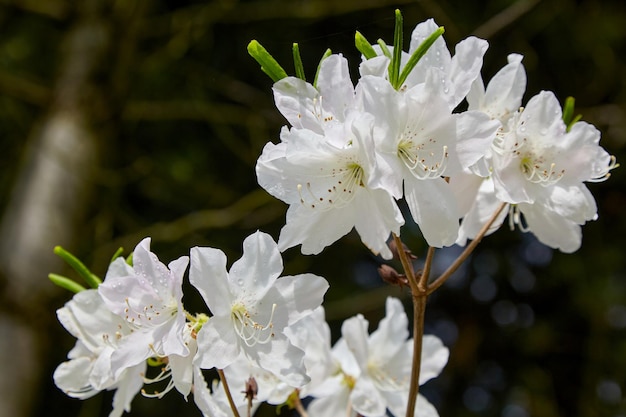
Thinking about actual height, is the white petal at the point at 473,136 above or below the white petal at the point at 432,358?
above

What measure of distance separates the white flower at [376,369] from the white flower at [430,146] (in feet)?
1.15

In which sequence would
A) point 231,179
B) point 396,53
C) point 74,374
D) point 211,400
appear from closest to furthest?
point 396,53 → point 211,400 → point 74,374 → point 231,179

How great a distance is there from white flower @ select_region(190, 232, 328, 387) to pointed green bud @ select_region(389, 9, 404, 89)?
0.23 m

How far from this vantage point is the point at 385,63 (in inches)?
30.1

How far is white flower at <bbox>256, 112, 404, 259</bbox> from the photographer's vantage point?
74cm

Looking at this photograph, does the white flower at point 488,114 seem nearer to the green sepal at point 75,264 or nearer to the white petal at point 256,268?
the white petal at point 256,268

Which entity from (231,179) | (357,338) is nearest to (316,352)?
(357,338)

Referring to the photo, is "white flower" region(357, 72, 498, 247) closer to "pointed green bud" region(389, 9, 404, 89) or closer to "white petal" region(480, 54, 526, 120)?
"pointed green bud" region(389, 9, 404, 89)

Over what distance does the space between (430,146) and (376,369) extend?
0.47 meters

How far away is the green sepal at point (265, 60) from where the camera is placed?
767mm

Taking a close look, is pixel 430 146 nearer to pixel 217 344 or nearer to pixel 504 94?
pixel 504 94

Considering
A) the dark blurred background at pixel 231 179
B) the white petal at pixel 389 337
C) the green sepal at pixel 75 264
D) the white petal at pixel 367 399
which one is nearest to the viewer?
the green sepal at pixel 75 264

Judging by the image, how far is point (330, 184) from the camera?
2.60 ft

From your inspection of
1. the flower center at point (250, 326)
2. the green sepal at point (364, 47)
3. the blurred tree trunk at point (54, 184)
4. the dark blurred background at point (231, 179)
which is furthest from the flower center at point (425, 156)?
the blurred tree trunk at point (54, 184)
